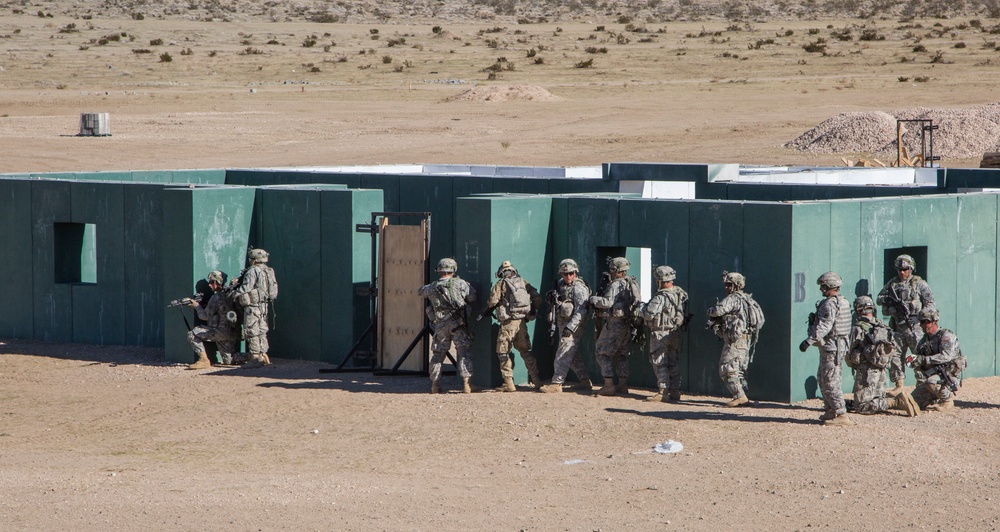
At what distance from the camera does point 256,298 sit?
17.2m

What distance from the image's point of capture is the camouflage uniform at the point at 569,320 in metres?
14.9

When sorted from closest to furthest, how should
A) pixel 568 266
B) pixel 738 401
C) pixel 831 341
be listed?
pixel 831 341
pixel 738 401
pixel 568 266

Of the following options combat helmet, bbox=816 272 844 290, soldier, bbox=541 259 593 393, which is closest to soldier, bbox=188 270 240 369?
soldier, bbox=541 259 593 393

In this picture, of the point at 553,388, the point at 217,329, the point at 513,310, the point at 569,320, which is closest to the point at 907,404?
the point at 569,320

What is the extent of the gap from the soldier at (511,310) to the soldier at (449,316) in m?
0.23

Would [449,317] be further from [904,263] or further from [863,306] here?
[904,263]

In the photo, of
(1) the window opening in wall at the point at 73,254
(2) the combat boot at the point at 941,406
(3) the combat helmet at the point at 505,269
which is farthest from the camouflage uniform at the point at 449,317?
(1) the window opening in wall at the point at 73,254

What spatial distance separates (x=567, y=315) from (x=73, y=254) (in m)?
8.78

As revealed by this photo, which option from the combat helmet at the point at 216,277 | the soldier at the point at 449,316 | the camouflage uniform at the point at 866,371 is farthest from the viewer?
the combat helmet at the point at 216,277

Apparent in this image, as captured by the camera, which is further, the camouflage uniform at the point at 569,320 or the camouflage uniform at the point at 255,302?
the camouflage uniform at the point at 255,302

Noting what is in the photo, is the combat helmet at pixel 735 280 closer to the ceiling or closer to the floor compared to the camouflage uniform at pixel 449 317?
closer to the ceiling

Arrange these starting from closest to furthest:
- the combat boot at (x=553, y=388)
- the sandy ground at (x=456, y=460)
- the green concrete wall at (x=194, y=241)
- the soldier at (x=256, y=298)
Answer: the sandy ground at (x=456, y=460)
the combat boot at (x=553, y=388)
the soldier at (x=256, y=298)
the green concrete wall at (x=194, y=241)

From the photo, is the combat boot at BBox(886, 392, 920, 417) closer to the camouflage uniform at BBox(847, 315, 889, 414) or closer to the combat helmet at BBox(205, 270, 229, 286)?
the camouflage uniform at BBox(847, 315, 889, 414)

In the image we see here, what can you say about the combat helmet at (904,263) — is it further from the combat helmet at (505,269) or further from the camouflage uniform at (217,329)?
the camouflage uniform at (217,329)
